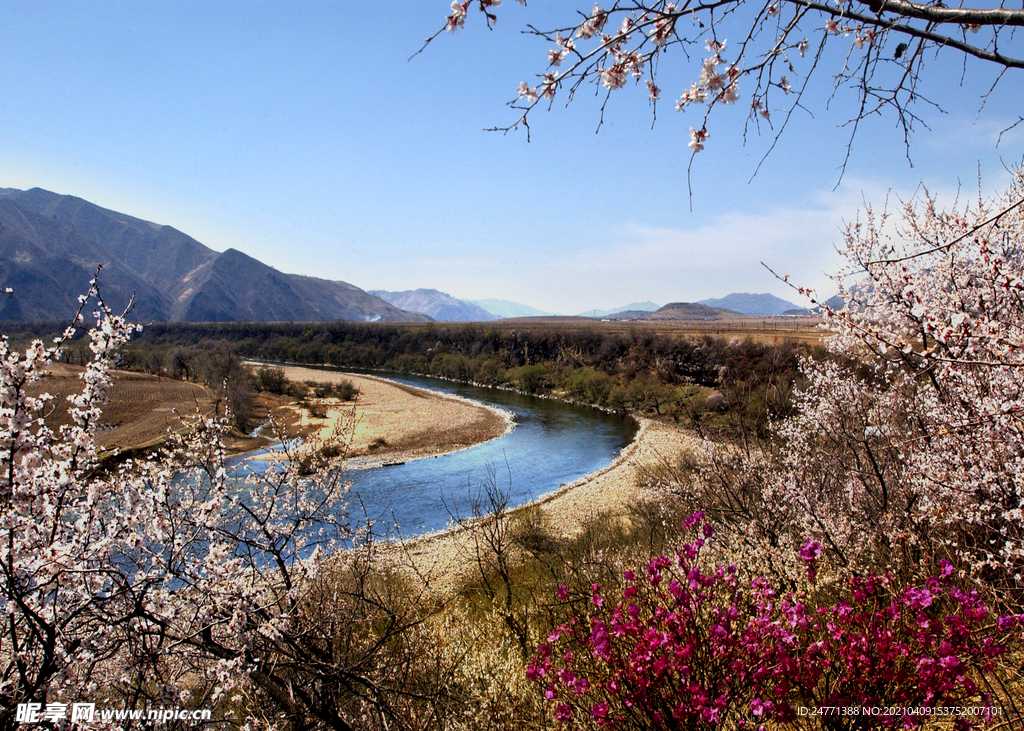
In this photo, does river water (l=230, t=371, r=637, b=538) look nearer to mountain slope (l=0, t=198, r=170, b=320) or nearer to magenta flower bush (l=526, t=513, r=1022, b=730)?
magenta flower bush (l=526, t=513, r=1022, b=730)

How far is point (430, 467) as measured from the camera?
70.1 ft

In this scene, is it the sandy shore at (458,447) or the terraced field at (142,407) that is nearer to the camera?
the sandy shore at (458,447)

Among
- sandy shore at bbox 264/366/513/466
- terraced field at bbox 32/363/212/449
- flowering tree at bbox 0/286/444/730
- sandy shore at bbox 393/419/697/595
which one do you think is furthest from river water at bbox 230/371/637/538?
flowering tree at bbox 0/286/444/730

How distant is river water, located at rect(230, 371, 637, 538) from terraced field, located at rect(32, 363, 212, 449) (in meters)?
6.39

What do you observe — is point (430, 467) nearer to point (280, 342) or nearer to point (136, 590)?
point (136, 590)

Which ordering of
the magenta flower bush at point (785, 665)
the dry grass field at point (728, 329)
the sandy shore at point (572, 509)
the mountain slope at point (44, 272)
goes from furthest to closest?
the mountain slope at point (44, 272) < the dry grass field at point (728, 329) < the sandy shore at point (572, 509) < the magenta flower bush at point (785, 665)

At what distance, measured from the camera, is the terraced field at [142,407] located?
17422 millimetres

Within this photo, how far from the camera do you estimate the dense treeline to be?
79.8 feet

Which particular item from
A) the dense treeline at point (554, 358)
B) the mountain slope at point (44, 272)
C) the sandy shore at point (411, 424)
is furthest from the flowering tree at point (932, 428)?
the mountain slope at point (44, 272)

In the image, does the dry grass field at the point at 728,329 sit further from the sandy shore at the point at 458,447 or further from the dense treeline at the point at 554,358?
the sandy shore at the point at 458,447

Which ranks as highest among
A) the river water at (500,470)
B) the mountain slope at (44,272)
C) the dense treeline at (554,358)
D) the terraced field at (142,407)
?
the mountain slope at (44,272)

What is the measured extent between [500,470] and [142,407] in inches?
650

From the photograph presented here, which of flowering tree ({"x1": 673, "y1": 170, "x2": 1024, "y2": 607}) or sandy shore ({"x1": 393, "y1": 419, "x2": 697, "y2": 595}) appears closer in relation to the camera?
flowering tree ({"x1": 673, "y1": 170, "x2": 1024, "y2": 607})

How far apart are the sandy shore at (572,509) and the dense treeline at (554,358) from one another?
86.5 inches
